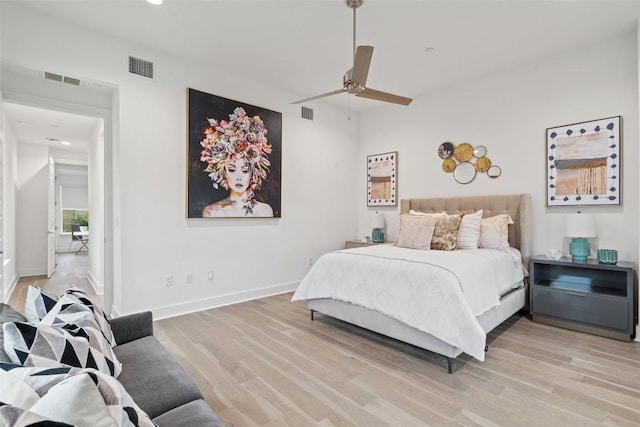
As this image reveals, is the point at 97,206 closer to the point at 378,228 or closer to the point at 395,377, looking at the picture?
the point at 378,228

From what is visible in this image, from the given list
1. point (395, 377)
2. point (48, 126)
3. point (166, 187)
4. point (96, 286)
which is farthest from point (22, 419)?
point (48, 126)

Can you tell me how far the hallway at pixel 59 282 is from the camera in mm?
4793

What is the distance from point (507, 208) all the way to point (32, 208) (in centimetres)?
830

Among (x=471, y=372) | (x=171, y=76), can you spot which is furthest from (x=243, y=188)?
(x=471, y=372)

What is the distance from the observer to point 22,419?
1.94ft

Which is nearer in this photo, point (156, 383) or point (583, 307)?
point (156, 383)

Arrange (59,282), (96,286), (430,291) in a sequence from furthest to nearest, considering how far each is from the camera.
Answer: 1. (59,282)
2. (96,286)
3. (430,291)

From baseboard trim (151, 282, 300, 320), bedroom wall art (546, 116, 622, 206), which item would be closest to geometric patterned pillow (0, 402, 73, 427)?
baseboard trim (151, 282, 300, 320)

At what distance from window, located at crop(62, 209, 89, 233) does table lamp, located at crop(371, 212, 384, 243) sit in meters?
10.0

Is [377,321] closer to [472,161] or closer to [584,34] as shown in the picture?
[472,161]

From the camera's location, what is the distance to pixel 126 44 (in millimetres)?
3438

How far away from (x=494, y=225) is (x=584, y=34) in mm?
2110

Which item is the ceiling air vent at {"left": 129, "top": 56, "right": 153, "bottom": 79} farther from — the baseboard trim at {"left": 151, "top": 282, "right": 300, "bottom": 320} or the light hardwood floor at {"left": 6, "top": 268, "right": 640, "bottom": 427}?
the light hardwood floor at {"left": 6, "top": 268, "right": 640, "bottom": 427}

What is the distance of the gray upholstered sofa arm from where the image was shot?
76.7 inches
